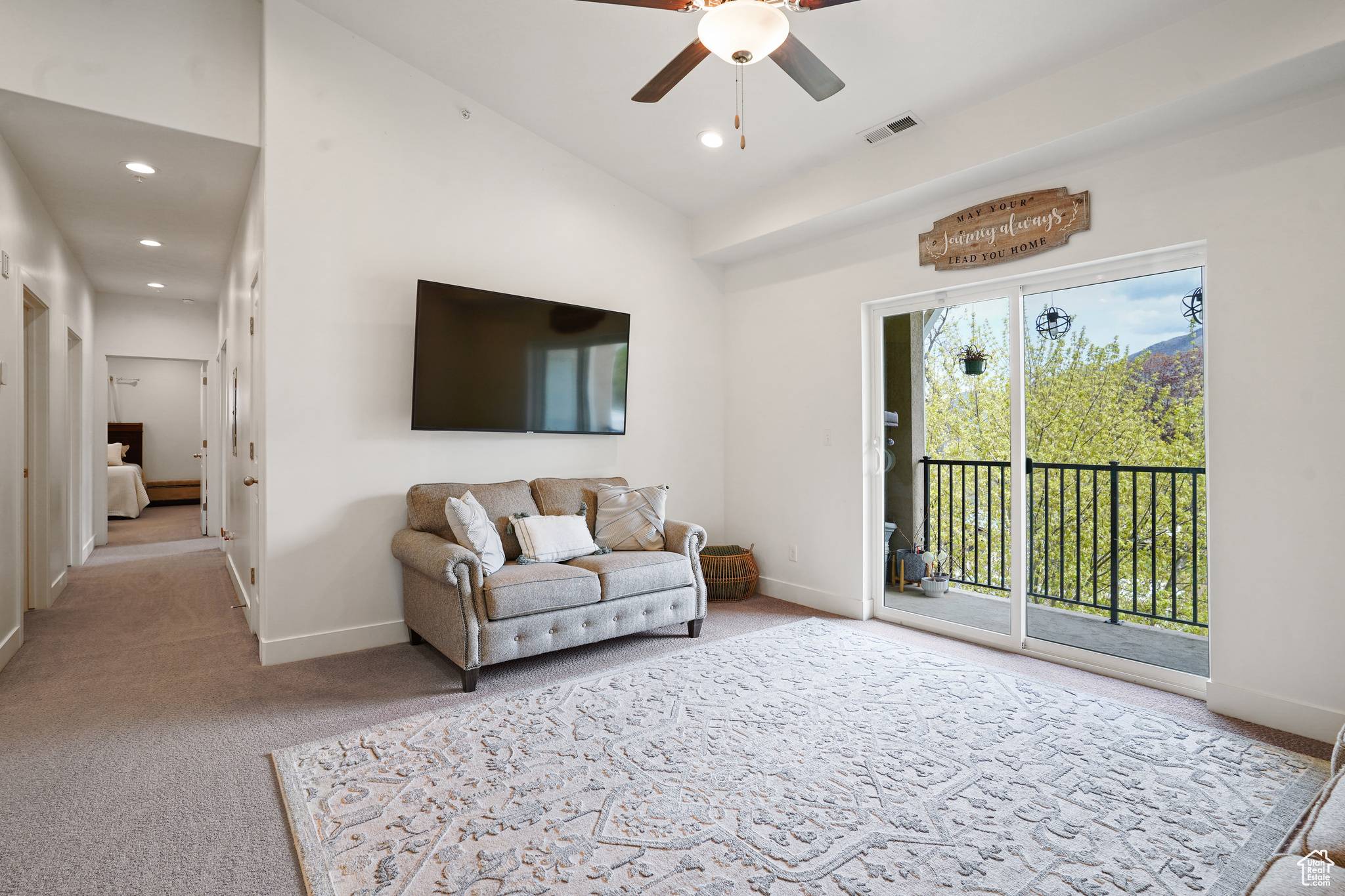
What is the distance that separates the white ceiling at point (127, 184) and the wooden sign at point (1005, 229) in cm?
370

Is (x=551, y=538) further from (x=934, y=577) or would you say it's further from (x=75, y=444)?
(x=75, y=444)

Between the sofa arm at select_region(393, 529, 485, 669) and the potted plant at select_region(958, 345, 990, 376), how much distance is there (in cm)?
286

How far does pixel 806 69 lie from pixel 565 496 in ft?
8.27

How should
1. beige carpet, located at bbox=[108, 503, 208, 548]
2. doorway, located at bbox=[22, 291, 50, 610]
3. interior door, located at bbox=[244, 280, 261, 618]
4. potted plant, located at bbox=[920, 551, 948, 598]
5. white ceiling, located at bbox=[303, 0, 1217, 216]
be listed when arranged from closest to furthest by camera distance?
white ceiling, located at bbox=[303, 0, 1217, 216], interior door, located at bbox=[244, 280, 261, 618], potted plant, located at bbox=[920, 551, 948, 598], doorway, located at bbox=[22, 291, 50, 610], beige carpet, located at bbox=[108, 503, 208, 548]

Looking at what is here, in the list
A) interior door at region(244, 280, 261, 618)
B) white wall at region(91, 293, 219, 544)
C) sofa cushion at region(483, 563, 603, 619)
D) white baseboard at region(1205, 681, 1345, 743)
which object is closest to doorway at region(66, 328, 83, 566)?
white wall at region(91, 293, 219, 544)

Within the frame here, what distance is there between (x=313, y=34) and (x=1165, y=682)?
5083 millimetres

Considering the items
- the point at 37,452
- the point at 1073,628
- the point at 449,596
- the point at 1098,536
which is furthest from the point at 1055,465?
the point at 37,452

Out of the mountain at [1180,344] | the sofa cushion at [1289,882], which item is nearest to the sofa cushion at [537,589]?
the sofa cushion at [1289,882]

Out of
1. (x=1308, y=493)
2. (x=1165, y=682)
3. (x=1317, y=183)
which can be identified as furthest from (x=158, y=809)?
(x=1317, y=183)

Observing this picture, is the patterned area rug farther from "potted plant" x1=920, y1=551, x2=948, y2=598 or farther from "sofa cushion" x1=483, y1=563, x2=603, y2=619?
"potted plant" x1=920, y1=551, x2=948, y2=598

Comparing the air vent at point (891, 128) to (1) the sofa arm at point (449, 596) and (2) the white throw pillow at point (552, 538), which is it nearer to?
(2) the white throw pillow at point (552, 538)

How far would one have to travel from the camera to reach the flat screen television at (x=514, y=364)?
351 cm

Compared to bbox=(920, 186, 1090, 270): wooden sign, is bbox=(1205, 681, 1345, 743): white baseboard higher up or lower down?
lower down

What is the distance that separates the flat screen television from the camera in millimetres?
3506
